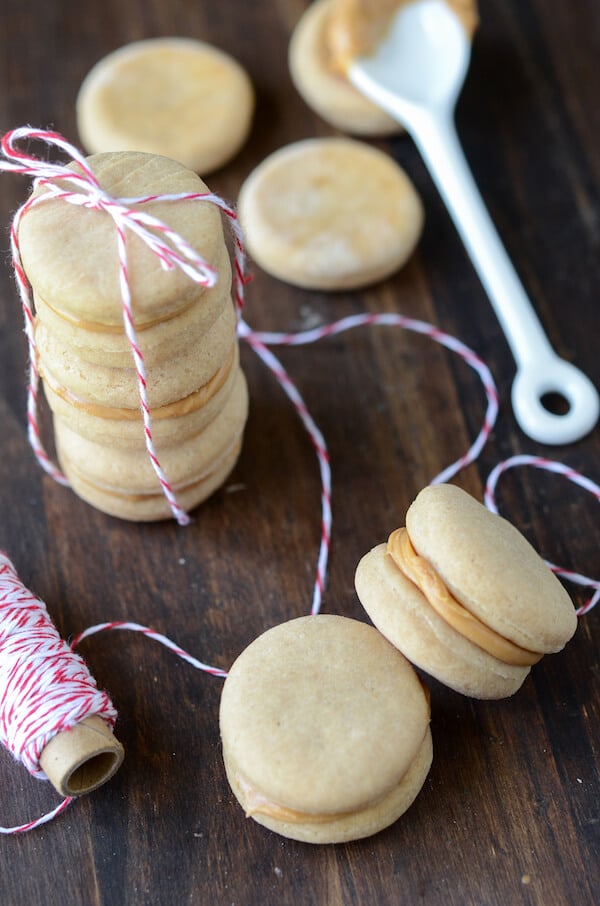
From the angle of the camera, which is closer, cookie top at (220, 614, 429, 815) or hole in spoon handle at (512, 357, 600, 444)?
cookie top at (220, 614, 429, 815)

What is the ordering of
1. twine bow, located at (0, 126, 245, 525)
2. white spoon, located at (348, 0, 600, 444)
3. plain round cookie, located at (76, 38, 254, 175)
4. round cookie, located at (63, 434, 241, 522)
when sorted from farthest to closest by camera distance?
plain round cookie, located at (76, 38, 254, 175)
white spoon, located at (348, 0, 600, 444)
round cookie, located at (63, 434, 241, 522)
twine bow, located at (0, 126, 245, 525)

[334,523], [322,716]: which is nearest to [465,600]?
[322,716]

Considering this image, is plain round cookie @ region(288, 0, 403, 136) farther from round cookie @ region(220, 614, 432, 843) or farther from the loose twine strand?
round cookie @ region(220, 614, 432, 843)

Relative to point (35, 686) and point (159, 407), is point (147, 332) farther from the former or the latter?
point (35, 686)

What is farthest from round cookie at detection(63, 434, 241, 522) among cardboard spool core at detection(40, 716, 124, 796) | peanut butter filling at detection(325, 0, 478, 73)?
peanut butter filling at detection(325, 0, 478, 73)

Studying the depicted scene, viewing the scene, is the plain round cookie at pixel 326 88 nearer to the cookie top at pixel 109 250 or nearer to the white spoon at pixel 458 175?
the white spoon at pixel 458 175

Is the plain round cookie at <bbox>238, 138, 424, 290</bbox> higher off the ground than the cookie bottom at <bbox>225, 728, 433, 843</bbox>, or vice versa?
the plain round cookie at <bbox>238, 138, 424, 290</bbox>

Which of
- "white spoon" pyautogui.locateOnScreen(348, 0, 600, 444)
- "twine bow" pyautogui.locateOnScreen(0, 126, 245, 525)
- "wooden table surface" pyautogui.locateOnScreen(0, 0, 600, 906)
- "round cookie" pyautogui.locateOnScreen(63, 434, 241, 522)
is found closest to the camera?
"twine bow" pyautogui.locateOnScreen(0, 126, 245, 525)

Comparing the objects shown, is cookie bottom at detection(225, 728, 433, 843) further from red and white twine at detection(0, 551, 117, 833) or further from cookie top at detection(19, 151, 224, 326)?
cookie top at detection(19, 151, 224, 326)
